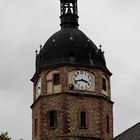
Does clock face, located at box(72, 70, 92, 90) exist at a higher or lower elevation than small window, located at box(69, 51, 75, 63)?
lower

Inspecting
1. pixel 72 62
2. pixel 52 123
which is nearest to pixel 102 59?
pixel 72 62

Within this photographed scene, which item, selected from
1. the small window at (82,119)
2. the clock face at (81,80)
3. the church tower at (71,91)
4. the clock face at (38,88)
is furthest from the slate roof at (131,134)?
the clock face at (38,88)

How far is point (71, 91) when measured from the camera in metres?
63.5

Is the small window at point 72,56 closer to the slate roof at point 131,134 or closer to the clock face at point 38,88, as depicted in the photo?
the clock face at point 38,88

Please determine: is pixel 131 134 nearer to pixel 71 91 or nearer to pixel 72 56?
pixel 71 91

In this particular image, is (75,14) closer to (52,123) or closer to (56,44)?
(56,44)

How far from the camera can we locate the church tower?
2474 inches

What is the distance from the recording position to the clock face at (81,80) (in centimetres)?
6394

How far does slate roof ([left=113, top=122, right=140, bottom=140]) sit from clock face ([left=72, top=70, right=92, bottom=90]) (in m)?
4.83

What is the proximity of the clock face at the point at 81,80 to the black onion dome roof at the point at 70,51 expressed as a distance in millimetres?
807

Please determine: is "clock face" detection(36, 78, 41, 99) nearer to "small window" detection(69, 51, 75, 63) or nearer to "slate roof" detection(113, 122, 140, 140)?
"small window" detection(69, 51, 75, 63)

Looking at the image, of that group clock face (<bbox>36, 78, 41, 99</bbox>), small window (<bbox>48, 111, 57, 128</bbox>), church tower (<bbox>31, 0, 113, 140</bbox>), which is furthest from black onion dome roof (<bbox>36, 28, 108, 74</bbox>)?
small window (<bbox>48, 111, 57, 128</bbox>)

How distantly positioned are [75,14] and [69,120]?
34.1 ft

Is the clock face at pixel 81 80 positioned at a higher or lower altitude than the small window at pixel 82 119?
higher
